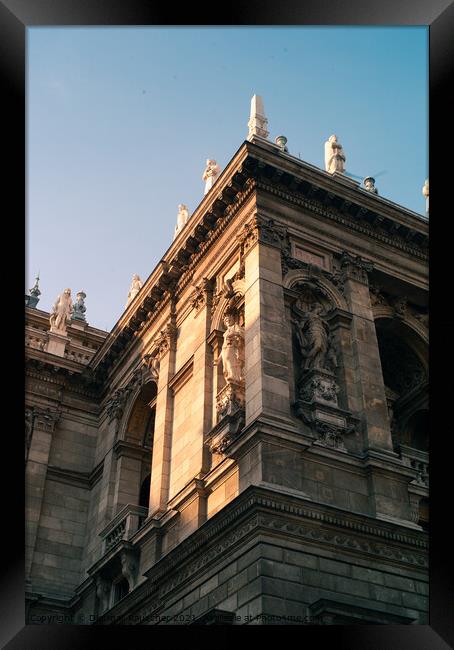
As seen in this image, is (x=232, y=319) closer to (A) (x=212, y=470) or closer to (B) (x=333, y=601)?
(A) (x=212, y=470)

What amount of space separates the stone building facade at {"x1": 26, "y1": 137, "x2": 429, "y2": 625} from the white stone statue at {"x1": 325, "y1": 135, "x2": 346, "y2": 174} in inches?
26.9

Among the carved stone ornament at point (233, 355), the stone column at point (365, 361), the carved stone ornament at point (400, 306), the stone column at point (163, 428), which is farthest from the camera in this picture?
the carved stone ornament at point (400, 306)

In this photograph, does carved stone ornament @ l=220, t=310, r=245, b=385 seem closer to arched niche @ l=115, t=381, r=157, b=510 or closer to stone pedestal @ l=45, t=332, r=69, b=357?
arched niche @ l=115, t=381, r=157, b=510

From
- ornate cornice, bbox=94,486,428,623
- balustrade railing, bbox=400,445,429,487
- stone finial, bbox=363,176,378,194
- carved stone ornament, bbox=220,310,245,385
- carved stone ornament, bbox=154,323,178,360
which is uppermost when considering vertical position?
stone finial, bbox=363,176,378,194

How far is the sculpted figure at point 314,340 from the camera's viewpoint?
20.9 m

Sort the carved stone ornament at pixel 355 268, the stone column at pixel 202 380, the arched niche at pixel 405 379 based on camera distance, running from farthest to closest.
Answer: the arched niche at pixel 405 379 < the carved stone ornament at pixel 355 268 < the stone column at pixel 202 380

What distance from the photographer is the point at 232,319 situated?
2244 centimetres

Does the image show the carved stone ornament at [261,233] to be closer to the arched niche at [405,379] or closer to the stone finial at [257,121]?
the stone finial at [257,121]

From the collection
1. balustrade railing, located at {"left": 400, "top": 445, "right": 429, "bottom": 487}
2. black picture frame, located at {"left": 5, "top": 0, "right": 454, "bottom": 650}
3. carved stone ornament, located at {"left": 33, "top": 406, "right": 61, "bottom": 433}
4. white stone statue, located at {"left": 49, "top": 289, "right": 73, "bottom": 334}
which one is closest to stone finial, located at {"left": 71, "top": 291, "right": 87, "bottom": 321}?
white stone statue, located at {"left": 49, "top": 289, "right": 73, "bottom": 334}

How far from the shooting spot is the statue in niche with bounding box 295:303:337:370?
20.9 meters
